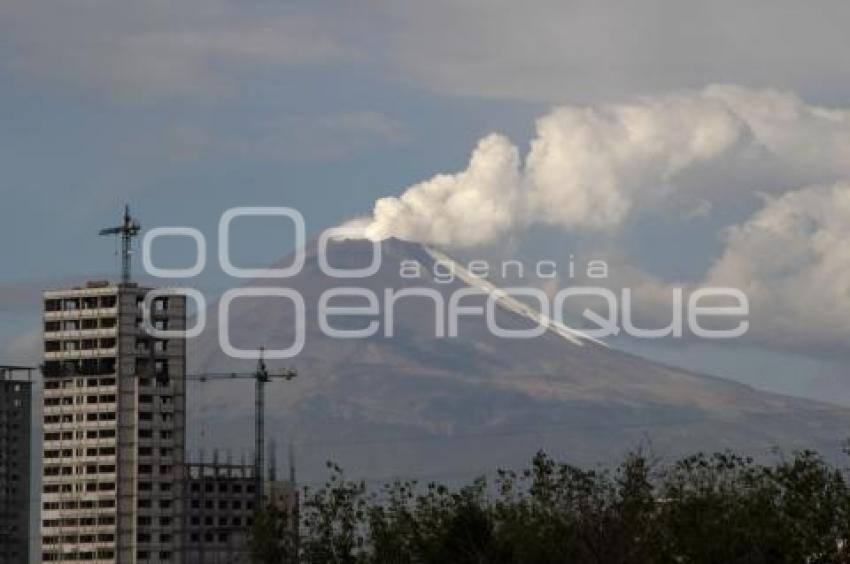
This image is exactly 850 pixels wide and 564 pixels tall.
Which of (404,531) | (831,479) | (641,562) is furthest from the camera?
(404,531)

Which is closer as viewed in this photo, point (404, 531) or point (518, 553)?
point (518, 553)

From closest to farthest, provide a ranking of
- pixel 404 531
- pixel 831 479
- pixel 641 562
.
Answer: pixel 641 562 < pixel 831 479 < pixel 404 531

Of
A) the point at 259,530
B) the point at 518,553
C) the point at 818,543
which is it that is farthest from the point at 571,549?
the point at 259,530

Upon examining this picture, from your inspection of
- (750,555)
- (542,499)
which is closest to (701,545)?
(750,555)

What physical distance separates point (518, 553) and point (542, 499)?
6.18m

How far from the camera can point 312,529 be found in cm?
12150

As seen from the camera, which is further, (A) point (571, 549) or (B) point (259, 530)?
(B) point (259, 530)

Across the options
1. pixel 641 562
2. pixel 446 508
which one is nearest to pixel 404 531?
pixel 446 508

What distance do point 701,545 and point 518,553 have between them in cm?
908

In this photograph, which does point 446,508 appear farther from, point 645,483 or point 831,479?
point 831,479

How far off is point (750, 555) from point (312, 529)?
26.0 meters

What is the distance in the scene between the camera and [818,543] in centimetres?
10781

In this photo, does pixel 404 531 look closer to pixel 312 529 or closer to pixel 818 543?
pixel 312 529

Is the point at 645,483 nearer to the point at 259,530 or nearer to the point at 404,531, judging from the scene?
the point at 404,531
